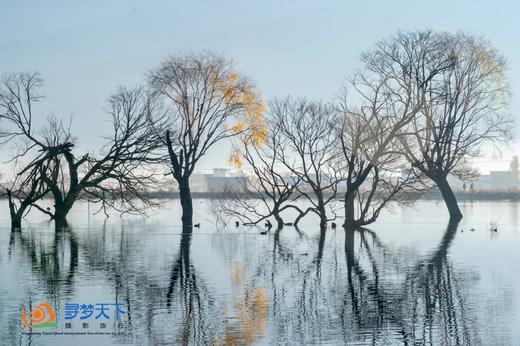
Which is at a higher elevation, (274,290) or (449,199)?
(449,199)

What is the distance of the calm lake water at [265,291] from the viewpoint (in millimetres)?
13664

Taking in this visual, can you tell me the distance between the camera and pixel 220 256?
27469 millimetres

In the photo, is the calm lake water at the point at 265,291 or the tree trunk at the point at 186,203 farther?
the tree trunk at the point at 186,203

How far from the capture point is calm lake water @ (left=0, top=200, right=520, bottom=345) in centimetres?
1366

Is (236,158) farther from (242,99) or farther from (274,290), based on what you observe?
(274,290)

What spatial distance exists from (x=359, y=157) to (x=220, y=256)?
58.8 feet

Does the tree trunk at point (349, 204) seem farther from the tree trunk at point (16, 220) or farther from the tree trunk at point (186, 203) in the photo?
the tree trunk at point (16, 220)

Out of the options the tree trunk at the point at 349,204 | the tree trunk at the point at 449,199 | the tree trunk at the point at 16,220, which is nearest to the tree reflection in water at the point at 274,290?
the tree trunk at the point at 349,204

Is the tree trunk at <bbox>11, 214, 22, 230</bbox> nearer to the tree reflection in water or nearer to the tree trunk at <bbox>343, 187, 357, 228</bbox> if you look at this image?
the tree reflection in water

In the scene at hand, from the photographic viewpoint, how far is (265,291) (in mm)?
18609

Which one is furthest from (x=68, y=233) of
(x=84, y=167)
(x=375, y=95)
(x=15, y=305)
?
(x=15, y=305)

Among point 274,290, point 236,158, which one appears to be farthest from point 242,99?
point 274,290

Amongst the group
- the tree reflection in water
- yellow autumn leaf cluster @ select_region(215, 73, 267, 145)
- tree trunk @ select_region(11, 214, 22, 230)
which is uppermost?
yellow autumn leaf cluster @ select_region(215, 73, 267, 145)

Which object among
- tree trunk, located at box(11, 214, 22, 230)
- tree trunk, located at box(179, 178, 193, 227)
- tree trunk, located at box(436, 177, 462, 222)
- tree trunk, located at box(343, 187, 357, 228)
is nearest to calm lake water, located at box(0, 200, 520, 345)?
tree trunk, located at box(343, 187, 357, 228)
